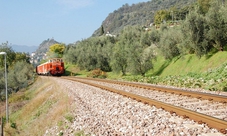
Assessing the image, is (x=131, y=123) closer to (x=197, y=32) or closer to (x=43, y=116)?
(x=43, y=116)

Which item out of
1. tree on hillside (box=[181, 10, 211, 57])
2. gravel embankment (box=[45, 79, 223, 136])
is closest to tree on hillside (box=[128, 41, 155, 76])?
tree on hillside (box=[181, 10, 211, 57])

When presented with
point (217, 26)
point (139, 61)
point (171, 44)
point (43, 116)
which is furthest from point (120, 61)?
point (43, 116)

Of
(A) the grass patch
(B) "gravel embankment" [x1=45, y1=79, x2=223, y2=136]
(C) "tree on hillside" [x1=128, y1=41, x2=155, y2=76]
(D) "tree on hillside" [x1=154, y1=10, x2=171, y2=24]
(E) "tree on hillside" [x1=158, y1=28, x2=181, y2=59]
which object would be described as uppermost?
(D) "tree on hillside" [x1=154, y1=10, x2=171, y2=24]

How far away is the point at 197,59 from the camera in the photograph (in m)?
40.2

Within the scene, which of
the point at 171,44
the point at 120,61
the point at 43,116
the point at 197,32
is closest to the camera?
the point at 43,116

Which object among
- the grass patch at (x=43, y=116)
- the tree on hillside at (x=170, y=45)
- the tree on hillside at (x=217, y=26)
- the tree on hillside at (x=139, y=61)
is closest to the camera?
the grass patch at (x=43, y=116)

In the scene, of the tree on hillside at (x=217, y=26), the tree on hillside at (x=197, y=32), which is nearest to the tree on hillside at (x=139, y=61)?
the tree on hillside at (x=197, y=32)

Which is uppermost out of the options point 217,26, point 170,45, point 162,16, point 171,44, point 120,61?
point 162,16

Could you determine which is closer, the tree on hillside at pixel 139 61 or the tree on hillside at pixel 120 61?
the tree on hillside at pixel 139 61

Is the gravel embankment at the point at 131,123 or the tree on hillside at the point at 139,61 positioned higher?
the tree on hillside at the point at 139,61

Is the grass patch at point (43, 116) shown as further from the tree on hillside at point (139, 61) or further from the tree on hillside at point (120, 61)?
the tree on hillside at point (120, 61)

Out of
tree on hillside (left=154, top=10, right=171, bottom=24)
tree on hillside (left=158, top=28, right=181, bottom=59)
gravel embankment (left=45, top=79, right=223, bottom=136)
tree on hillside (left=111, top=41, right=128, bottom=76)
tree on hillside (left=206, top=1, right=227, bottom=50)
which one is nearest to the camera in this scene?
gravel embankment (left=45, top=79, right=223, bottom=136)

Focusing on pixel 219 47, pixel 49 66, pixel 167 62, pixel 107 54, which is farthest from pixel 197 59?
pixel 107 54

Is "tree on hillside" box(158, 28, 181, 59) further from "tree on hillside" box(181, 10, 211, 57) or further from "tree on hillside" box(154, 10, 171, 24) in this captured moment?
"tree on hillside" box(154, 10, 171, 24)
